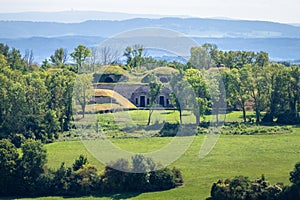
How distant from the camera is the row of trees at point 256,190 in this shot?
21188 millimetres

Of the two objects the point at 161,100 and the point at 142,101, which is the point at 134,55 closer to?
the point at 142,101

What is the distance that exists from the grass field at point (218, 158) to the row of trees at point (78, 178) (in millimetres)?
629

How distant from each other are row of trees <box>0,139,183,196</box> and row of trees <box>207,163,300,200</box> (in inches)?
106

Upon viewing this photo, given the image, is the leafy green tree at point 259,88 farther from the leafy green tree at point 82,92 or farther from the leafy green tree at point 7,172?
the leafy green tree at point 7,172

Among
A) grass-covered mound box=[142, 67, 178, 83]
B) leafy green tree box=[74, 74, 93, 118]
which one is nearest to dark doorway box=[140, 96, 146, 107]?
grass-covered mound box=[142, 67, 178, 83]

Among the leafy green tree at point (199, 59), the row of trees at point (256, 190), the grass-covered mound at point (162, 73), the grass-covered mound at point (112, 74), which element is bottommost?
the row of trees at point (256, 190)

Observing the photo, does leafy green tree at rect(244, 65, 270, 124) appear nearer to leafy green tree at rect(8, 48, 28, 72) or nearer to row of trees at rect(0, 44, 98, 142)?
row of trees at rect(0, 44, 98, 142)

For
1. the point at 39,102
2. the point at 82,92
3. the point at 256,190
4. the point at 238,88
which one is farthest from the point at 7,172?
the point at 238,88

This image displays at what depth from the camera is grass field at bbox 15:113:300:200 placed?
78.6 feet

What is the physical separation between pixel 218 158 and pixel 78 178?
7.39 meters

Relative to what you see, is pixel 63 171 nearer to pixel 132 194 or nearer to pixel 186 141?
pixel 132 194

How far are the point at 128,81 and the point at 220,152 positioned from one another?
17.1 metres

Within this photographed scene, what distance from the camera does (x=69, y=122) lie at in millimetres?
37938

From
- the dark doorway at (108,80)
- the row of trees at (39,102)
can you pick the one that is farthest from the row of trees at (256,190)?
the dark doorway at (108,80)
